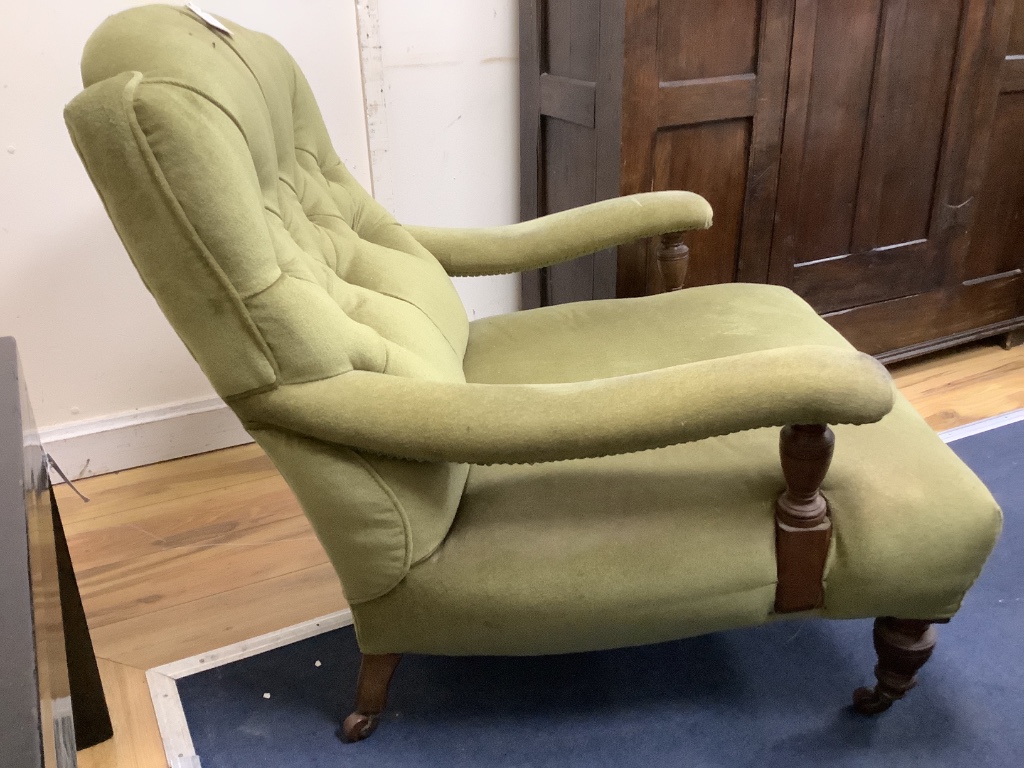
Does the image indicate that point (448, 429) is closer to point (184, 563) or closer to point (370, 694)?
point (370, 694)

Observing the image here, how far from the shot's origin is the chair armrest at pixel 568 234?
1.28 metres

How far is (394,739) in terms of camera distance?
1.05 metres

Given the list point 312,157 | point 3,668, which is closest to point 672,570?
point 3,668

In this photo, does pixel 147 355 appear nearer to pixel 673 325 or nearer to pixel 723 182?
pixel 673 325

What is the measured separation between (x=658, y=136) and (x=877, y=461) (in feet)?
2.41

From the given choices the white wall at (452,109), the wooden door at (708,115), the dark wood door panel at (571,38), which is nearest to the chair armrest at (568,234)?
the wooden door at (708,115)

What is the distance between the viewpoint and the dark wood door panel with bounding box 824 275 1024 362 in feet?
5.89

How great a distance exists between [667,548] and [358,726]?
19.0 inches

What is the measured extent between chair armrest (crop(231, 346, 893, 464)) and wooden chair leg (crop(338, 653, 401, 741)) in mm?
349

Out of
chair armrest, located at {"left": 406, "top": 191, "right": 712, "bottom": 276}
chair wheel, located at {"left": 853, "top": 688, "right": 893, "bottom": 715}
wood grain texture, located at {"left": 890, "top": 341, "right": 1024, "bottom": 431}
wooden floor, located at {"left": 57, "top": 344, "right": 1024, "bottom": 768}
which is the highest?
chair armrest, located at {"left": 406, "top": 191, "right": 712, "bottom": 276}

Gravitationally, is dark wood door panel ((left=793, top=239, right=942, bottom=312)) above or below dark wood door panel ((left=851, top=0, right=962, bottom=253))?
below

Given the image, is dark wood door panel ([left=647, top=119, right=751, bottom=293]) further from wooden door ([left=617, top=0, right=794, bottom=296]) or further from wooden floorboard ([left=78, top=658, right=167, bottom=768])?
wooden floorboard ([left=78, top=658, right=167, bottom=768])

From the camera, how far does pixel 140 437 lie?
5.42 feet

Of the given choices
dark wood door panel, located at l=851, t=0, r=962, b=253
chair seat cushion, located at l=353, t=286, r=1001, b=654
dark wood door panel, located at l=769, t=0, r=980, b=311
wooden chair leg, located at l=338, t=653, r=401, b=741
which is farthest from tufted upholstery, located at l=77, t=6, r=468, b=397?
dark wood door panel, located at l=851, t=0, r=962, b=253
